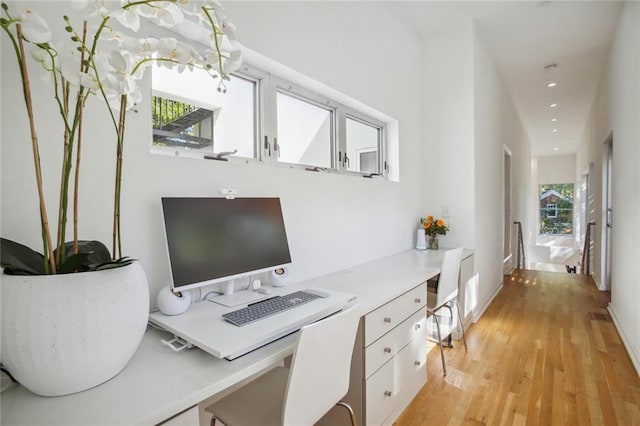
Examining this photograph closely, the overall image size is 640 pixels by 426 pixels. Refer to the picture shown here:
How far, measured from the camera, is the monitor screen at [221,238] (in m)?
1.18

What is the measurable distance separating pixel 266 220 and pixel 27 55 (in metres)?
1.00

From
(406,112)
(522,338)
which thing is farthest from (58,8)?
(522,338)

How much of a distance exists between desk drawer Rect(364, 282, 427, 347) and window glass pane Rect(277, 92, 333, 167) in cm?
105

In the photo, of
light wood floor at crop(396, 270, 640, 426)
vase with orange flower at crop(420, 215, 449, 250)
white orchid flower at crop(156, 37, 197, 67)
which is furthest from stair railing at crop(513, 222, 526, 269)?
white orchid flower at crop(156, 37, 197, 67)

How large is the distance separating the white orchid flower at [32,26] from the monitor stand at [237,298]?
99 cm

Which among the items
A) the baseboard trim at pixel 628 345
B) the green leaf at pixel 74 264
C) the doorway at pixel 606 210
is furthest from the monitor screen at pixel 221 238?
the doorway at pixel 606 210

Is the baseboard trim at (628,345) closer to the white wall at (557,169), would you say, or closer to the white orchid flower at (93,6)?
the white orchid flower at (93,6)

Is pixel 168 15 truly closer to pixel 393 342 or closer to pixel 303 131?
pixel 303 131

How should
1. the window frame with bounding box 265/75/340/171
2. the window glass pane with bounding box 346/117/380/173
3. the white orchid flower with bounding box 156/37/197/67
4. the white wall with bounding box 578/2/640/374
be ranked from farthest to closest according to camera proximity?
the window glass pane with bounding box 346/117/380/173
the white wall with bounding box 578/2/640/374
the window frame with bounding box 265/75/340/171
the white orchid flower with bounding box 156/37/197/67

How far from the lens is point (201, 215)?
4.19ft

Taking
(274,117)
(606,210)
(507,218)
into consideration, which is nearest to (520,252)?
(507,218)

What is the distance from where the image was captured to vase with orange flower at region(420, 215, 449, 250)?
10.6 ft

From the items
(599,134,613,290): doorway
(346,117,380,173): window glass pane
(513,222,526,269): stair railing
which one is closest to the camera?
(346,117,380,173): window glass pane

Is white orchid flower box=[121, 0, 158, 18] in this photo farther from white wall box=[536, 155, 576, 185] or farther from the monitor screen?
white wall box=[536, 155, 576, 185]
